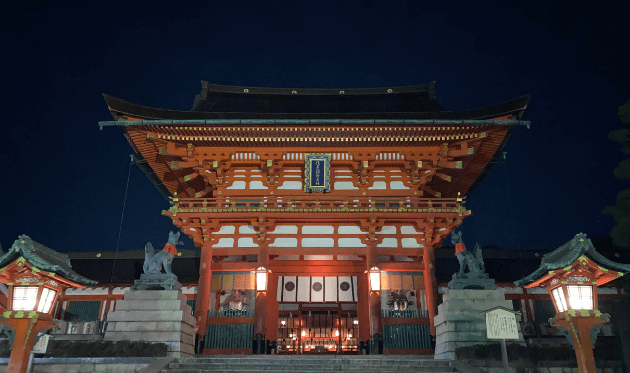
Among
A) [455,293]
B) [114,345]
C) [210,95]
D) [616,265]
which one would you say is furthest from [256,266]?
[616,265]

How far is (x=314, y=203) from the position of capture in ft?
50.0

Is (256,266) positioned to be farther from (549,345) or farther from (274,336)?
(549,345)

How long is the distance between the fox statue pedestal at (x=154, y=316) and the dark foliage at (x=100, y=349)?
0.64m

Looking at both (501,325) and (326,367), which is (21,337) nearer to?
(326,367)

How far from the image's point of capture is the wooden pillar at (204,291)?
46.5 ft

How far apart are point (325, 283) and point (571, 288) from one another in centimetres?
1155

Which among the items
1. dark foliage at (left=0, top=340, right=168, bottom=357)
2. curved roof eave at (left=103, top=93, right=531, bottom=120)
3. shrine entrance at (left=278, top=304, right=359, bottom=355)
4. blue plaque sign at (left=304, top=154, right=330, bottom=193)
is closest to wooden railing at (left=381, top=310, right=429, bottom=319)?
blue plaque sign at (left=304, top=154, right=330, bottom=193)

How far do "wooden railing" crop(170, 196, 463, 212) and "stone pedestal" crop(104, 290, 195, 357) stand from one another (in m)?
3.94

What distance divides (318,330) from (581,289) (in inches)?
540

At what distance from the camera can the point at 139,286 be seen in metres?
11.7

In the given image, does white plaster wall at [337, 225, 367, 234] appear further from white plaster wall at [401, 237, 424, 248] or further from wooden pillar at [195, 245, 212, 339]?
wooden pillar at [195, 245, 212, 339]

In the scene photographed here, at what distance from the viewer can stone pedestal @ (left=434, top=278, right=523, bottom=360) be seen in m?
10.3

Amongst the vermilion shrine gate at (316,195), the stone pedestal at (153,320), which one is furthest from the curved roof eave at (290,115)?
the stone pedestal at (153,320)

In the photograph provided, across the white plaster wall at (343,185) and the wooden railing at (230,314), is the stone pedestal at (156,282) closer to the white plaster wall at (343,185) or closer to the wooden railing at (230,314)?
the wooden railing at (230,314)
